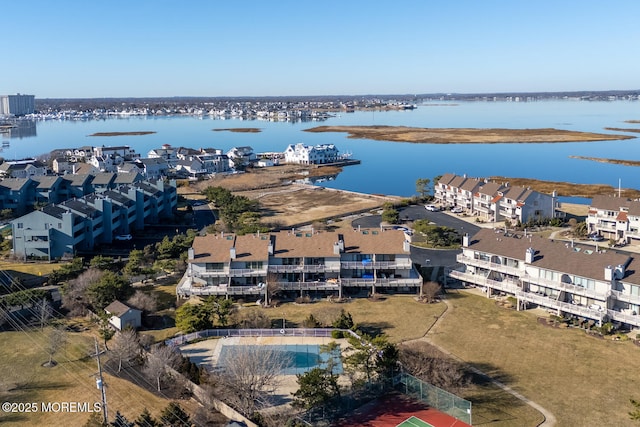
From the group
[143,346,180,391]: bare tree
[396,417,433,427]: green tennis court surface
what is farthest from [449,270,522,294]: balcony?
[143,346,180,391]: bare tree

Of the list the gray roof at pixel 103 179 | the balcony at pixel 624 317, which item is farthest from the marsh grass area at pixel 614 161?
the gray roof at pixel 103 179

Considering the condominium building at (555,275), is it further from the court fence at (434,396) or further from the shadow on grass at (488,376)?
the court fence at (434,396)

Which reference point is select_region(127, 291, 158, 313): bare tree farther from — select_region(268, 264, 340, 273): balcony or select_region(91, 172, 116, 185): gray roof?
select_region(91, 172, 116, 185): gray roof

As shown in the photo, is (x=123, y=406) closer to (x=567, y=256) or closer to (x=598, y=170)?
(x=567, y=256)

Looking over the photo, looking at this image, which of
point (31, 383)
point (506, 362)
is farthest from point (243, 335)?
point (506, 362)

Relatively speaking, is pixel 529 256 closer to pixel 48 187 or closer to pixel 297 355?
pixel 297 355

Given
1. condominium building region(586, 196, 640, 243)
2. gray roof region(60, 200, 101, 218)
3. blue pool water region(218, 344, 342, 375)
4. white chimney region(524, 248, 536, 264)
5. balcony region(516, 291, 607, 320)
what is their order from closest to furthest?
1. blue pool water region(218, 344, 342, 375)
2. balcony region(516, 291, 607, 320)
3. white chimney region(524, 248, 536, 264)
4. gray roof region(60, 200, 101, 218)
5. condominium building region(586, 196, 640, 243)

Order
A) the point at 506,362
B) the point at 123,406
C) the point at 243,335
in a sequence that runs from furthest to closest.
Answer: the point at 243,335, the point at 506,362, the point at 123,406
